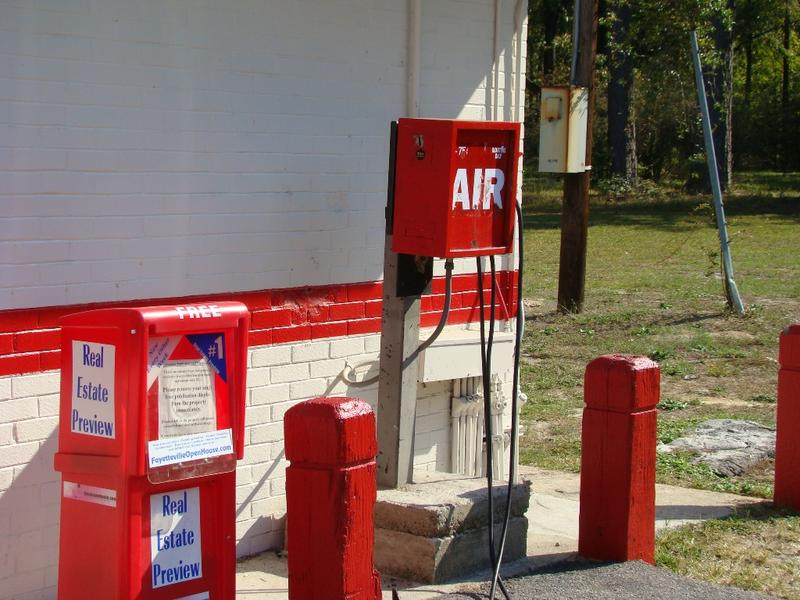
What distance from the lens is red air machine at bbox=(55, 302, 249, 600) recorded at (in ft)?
12.8

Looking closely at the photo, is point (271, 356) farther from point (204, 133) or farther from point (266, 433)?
point (204, 133)

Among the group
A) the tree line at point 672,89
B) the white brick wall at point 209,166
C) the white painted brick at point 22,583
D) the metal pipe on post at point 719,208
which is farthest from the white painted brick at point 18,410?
the tree line at point 672,89

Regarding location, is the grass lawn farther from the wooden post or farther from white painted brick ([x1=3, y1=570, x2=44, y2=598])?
white painted brick ([x1=3, y1=570, x2=44, y2=598])

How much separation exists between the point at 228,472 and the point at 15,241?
1.46m

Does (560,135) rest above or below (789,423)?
above

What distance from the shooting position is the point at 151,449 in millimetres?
3906

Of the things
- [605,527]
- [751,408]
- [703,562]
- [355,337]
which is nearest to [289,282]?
[355,337]

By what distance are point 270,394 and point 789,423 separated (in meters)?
3.08

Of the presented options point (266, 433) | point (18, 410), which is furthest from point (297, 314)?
point (18, 410)

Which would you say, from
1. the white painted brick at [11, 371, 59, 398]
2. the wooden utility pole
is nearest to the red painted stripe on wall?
the white painted brick at [11, 371, 59, 398]

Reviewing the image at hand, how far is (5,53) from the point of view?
477 centimetres

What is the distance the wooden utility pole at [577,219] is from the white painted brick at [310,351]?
847 centimetres

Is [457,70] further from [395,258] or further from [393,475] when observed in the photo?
[393,475]

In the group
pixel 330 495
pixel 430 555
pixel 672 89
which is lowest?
pixel 430 555
